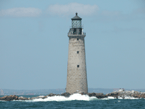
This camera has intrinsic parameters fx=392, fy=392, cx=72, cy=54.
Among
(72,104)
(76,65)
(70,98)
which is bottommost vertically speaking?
(72,104)

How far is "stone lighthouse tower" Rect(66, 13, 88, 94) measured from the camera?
63.2m

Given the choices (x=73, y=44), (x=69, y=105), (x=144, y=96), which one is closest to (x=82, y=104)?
(x=69, y=105)

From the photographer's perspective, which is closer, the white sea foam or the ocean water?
the ocean water

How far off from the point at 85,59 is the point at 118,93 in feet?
35.5

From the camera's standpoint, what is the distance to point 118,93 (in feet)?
232

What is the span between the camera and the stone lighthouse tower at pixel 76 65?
63250mm

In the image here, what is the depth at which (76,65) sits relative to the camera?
63.2 m

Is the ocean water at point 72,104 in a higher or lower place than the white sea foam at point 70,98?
lower

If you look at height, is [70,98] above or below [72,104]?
above

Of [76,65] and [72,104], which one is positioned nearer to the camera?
[72,104]

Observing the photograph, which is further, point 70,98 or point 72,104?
point 70,98

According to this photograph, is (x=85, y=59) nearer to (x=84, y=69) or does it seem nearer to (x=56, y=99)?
(x=84, y=69)

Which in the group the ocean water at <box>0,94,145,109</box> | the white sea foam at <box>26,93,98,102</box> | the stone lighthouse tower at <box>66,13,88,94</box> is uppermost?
the stone lighthouse tower at <box>66,13,88,94</box>

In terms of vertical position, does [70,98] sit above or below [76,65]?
below
